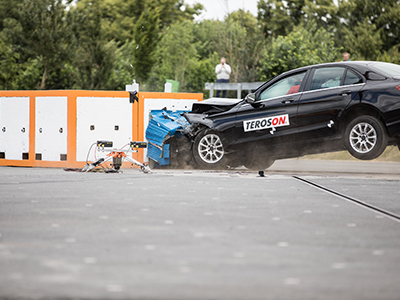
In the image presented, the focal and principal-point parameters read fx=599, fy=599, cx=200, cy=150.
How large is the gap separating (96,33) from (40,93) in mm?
16192

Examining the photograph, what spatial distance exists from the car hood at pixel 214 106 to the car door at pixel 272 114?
423 millimetres

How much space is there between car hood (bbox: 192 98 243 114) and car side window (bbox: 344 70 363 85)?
87.2 inches

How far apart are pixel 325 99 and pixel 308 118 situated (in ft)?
1.44

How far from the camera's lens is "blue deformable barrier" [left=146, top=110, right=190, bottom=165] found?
1218 centimetres

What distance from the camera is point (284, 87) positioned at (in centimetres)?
1078

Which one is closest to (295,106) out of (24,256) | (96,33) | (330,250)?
(330,250)

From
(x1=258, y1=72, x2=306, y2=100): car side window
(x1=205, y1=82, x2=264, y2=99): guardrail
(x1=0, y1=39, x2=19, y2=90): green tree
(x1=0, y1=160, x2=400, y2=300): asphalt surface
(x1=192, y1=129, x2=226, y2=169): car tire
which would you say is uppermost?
(x1=0, y1=39, x2=19, y2=90): green tree

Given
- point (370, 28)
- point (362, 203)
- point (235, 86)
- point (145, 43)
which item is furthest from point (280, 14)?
point (362, 203)

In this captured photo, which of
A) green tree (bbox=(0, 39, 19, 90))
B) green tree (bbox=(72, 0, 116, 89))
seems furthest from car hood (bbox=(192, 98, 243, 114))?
green tree (bbox=(0, 39, 19, 90))

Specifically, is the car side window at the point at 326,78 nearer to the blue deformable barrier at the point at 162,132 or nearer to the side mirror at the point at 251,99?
the side mirror at the point at 251,99

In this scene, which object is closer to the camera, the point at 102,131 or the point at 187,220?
the point at 187,220

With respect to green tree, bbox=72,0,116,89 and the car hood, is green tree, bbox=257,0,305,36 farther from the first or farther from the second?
the car hood

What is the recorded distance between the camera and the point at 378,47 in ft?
129

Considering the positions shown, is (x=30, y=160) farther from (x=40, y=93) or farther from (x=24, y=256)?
(x=24, y=256)
